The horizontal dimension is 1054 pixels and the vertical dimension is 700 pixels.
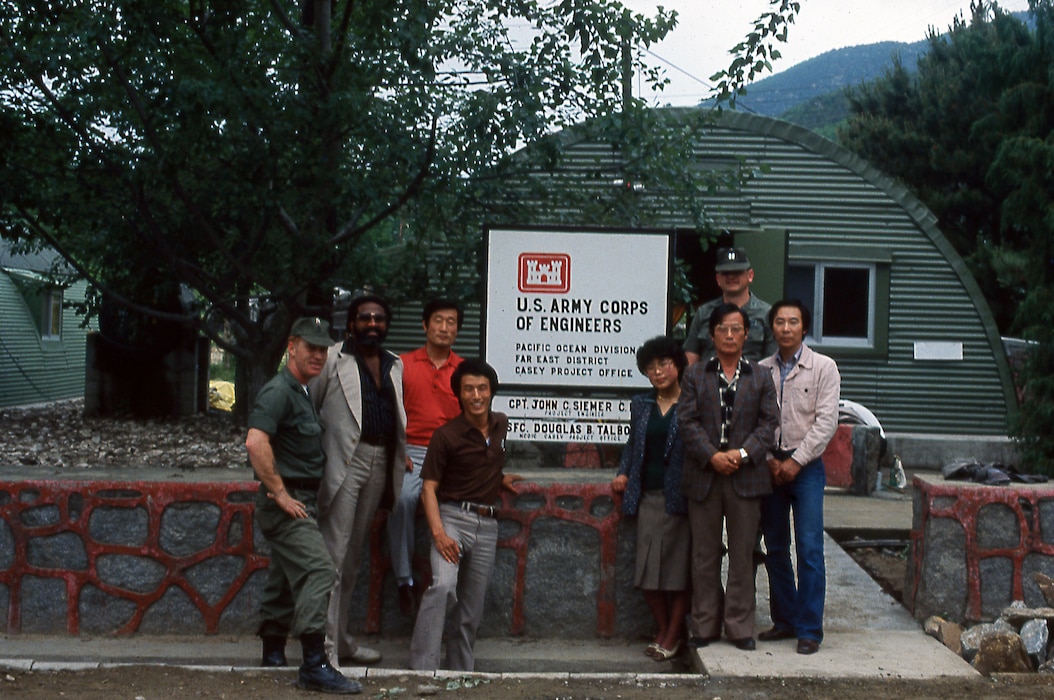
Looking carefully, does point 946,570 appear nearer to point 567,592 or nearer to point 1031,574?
point 1031,574

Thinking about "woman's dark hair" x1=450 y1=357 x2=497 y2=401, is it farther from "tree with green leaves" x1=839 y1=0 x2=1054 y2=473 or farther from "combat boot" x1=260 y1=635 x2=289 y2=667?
"tree with green leaves" x1=839 y1=0 x2=1054 y2=473

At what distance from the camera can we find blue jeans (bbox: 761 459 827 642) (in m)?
6.82

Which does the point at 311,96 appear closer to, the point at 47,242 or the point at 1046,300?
the point at 47,242

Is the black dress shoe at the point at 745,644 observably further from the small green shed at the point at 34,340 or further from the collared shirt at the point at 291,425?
the small green shed at the point at 34,340

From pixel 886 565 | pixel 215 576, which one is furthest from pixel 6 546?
pixel 886 565

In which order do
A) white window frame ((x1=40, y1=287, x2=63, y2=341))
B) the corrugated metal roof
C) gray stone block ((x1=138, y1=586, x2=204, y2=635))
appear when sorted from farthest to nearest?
white window frame ((x1=40, y1=287, x2=63, y2=341)) < the corrugated metal roof < gray stone block ((x1=138, y1=586, x2=204, y2=635))

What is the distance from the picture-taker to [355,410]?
664cm

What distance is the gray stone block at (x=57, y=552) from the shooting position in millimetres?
7227

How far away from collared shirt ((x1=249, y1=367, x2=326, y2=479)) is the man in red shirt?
77 cm

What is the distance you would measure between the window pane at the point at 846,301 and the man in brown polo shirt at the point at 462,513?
12096mm

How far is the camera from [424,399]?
7102 millimetres

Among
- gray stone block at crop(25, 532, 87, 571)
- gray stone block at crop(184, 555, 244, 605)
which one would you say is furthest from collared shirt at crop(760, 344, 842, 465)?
gray stone block at crop(25, 532, 87, 571)

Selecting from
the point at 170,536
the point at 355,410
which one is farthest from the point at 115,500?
the point at 355,410

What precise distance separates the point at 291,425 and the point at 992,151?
25.8 m
